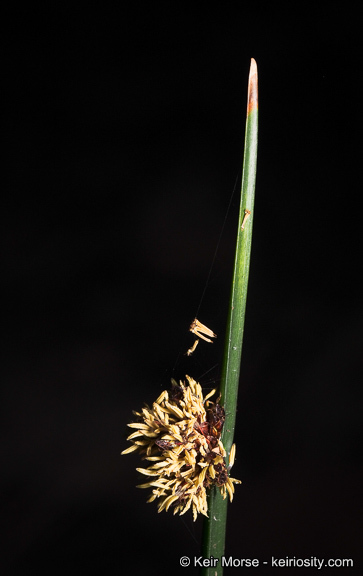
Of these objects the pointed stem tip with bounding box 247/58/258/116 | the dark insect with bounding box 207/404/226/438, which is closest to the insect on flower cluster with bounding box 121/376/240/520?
the dark insect with bounding box 207/404/226/438

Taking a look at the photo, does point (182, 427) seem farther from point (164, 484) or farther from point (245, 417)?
point (245, 417)

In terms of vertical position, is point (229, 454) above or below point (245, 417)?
above

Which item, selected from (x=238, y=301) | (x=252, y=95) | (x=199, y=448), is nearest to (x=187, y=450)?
(x=199, y=448)

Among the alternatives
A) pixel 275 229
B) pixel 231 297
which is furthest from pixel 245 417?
pixel 231 297

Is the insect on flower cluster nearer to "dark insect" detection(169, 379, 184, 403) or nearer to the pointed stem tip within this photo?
"dark insect" detection(169, 379, 184, 403)

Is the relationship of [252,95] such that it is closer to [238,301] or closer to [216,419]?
[238,301]

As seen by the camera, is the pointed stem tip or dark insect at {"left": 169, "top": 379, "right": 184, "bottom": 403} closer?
the pointed stem tip
